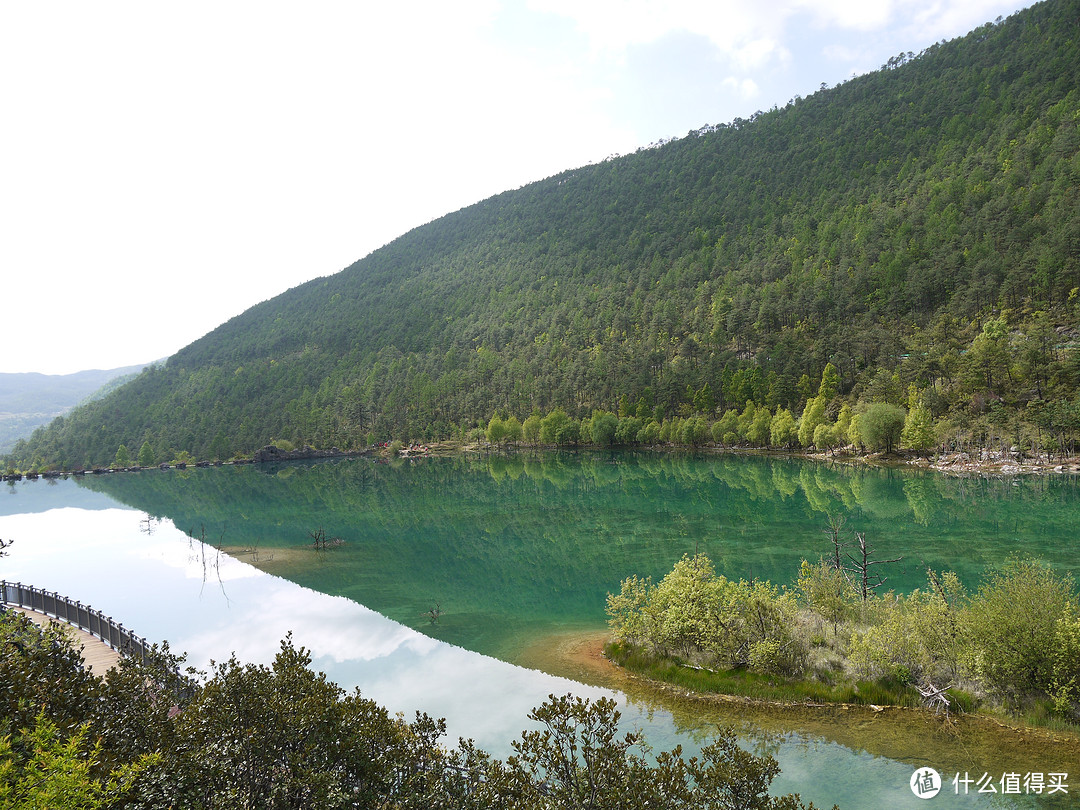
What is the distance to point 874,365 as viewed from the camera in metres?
107

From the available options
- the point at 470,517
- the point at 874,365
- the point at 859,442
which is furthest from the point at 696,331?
the point at 470,517

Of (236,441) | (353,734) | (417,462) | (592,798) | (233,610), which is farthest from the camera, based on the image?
(236,441)

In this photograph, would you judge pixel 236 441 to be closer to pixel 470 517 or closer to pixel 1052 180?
pixel 470 517

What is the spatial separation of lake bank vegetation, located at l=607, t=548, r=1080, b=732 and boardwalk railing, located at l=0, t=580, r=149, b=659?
16.5 m

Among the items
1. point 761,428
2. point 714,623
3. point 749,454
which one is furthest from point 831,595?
point 761,428

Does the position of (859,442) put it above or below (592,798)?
below

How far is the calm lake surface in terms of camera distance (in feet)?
52.3

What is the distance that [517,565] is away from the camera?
3912 centimetres

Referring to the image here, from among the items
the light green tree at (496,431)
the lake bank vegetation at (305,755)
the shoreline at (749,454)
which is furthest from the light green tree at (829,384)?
the lake bank vegetation at (305,755)

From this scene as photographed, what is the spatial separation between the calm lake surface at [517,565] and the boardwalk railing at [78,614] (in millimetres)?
4326

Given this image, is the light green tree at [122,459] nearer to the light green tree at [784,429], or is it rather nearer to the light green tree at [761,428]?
the light green tree at [761,428]

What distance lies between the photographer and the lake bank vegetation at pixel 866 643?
51.8 ft

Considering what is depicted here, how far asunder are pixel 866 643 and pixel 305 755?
16.4 m

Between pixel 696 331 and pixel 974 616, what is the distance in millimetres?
138699
